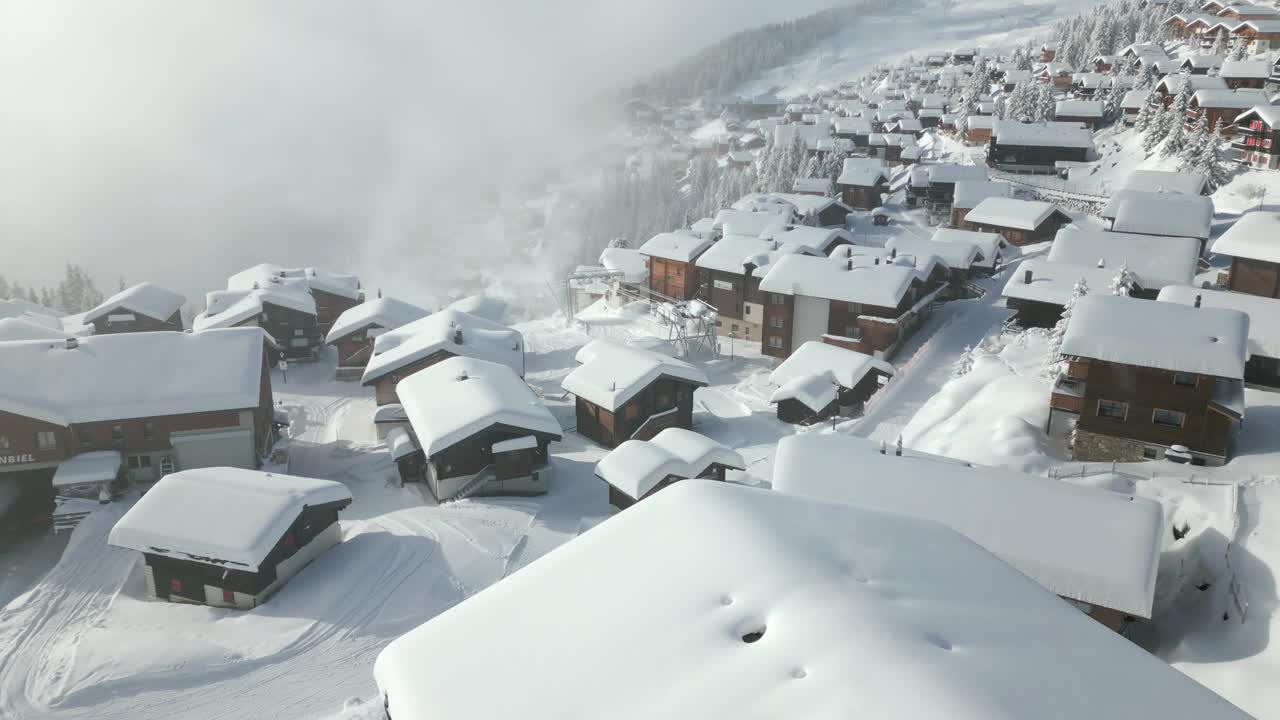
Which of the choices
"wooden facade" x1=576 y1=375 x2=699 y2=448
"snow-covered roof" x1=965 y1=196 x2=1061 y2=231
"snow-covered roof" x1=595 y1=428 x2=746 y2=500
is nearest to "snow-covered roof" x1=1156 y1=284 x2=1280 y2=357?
"snow-covered roof" x1=595 y1=428 x2=746 y2=500

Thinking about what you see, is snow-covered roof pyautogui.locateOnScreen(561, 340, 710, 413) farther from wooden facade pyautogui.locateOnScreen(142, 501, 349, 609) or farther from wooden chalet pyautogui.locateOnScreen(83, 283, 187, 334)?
wooden chalet pyautogui.locateOnScreen(83, 283, 187, 334)

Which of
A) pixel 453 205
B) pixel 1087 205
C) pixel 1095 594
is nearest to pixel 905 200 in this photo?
pixel 1087 205

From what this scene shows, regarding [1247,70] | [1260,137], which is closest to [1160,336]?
[1260,137]

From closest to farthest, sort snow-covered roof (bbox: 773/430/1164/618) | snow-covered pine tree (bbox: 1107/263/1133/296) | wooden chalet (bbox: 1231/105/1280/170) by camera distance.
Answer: snow-covered roof (bbox: 773/430/1164/618), snow-covered pine tree (bbox: 1107/263/1133/296), wooden chalet (bbox: 1231/105/1280/170)

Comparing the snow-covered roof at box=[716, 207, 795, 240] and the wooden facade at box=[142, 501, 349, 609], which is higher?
the snow-covered roof at box=[716, 207, 795, 240]

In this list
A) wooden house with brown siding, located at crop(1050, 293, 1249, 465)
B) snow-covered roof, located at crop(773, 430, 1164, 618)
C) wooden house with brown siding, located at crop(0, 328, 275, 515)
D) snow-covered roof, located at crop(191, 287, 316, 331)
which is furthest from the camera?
snow-covered roof, located at crop(191, 287, 316, 331)

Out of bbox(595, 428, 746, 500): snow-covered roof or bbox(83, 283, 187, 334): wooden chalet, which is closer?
bbox(595, 428, 746, 500): snow-covered roof
